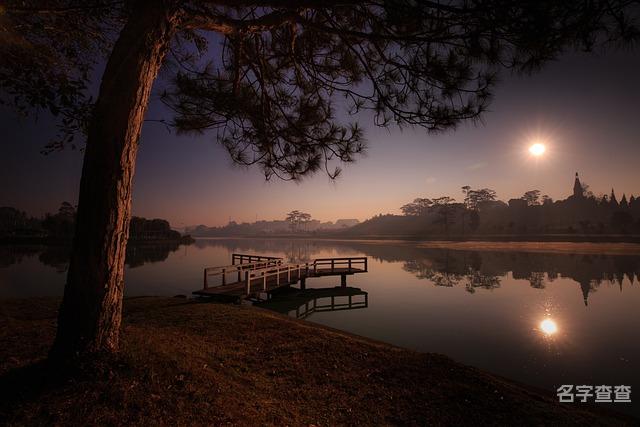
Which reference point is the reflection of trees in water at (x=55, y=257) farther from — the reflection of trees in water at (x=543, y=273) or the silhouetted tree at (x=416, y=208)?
the silhouetted tree at (x=416, y=208)

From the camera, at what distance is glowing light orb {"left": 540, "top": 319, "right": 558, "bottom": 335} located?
11.9 meters

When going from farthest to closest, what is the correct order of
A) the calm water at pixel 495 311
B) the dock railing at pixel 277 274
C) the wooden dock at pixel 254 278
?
the dock railing at pixel 277 274, the wooden dock at pixel 254 278, the calm water at pixel 495 311

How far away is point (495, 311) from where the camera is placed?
14586 mm

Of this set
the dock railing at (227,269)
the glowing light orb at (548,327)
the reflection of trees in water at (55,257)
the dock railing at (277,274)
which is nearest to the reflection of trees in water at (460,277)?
the glowing light orb at (548,327)

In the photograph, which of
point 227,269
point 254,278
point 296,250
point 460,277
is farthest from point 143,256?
point 460,277

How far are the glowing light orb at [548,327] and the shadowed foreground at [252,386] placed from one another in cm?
724

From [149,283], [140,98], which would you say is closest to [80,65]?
[140,98]

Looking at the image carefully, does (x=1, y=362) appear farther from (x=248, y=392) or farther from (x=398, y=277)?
(x=398, y=277)

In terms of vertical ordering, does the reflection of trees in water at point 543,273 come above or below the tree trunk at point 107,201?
below

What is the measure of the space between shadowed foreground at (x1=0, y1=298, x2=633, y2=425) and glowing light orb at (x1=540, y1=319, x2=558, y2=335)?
724 cm

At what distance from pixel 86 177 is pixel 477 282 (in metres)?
24.3

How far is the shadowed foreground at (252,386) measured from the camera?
293 centimetres

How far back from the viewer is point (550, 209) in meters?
86.9

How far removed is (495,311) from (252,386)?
47.2ft
